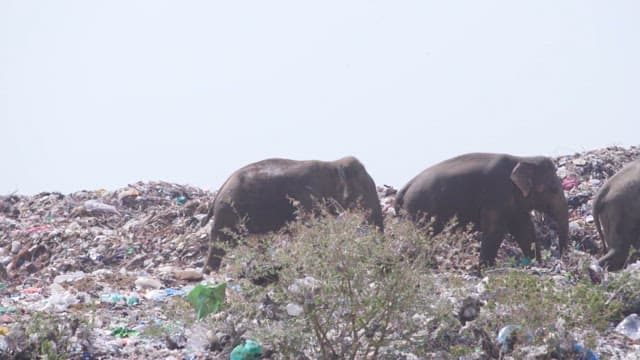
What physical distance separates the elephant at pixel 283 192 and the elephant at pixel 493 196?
684 millimetres

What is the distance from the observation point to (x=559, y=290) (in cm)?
827

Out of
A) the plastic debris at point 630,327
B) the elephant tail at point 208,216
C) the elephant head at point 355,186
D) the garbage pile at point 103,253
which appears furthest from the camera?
the elephant tail at point 208,216

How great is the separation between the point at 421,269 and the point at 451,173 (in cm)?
620

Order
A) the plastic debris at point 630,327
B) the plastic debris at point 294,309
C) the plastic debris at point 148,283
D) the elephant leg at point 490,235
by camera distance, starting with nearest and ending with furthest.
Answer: the plastic debris at point 294,309 → the plastic debris at point 630,327 → the plastic debris at point 148,283 → the elephant leg at point 490,235

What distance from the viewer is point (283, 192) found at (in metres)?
13.8

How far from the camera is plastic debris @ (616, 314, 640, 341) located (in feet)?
28.1

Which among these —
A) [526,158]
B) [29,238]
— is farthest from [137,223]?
[526,158]

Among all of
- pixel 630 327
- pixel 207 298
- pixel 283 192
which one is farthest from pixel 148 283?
pixel 630 327

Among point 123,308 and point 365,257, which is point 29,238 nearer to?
point 123,308

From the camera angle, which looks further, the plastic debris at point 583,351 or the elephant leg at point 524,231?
the elephant leg at point 524,231

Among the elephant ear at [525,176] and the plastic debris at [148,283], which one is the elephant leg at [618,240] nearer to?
the elephant ear at [525,176]

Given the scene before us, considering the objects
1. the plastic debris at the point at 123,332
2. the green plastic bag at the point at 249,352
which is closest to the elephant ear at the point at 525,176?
the plastic debris at the point at 123,332

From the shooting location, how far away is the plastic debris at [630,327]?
8.55 m

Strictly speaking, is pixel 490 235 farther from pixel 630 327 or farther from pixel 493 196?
pixel 630 327
